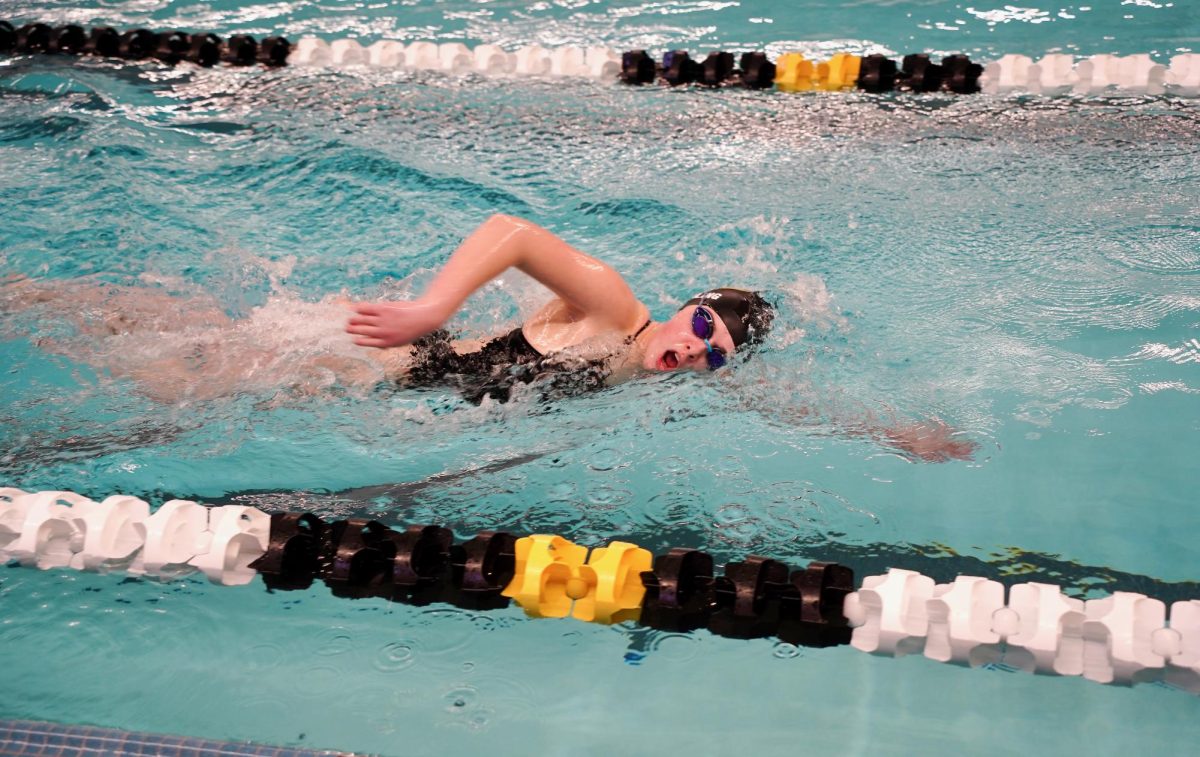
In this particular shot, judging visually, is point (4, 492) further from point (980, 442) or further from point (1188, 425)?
point (1188, 425)

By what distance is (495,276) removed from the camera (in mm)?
2906

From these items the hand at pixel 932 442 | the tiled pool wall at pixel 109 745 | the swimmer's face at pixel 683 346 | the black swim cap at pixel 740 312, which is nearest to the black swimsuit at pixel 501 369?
the swimmer's face at pixel 683 346

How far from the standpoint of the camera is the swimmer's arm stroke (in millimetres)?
2586

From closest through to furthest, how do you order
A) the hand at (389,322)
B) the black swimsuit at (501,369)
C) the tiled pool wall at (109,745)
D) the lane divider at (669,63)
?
the tiled pool wall at (109,745) → the hand at (389,322) → the black swimsuit at (501,369) → the lane divider at (669,63)

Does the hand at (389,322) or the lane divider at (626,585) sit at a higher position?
the hand at (389,322)

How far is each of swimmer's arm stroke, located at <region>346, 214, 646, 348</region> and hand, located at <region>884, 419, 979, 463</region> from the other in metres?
0.85

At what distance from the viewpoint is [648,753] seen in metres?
2.28

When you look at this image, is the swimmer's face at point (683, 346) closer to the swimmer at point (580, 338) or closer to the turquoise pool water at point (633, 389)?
the swimmer at point (580, 338)

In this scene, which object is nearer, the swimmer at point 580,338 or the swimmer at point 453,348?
the swimmer at point 580,338

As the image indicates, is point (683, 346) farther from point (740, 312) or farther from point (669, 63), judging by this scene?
point (669, 63)

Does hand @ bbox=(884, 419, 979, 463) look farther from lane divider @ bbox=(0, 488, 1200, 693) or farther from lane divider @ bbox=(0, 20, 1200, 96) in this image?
lane divider @ bbox=(0, 20, 1200, 96)

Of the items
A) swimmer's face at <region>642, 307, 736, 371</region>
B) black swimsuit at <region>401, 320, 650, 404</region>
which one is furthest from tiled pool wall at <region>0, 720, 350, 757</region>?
swimmer's face at <region>642, 307, 736, 371</region>

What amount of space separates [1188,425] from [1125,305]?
728 mm

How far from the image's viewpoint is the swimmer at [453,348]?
321 centimetres
